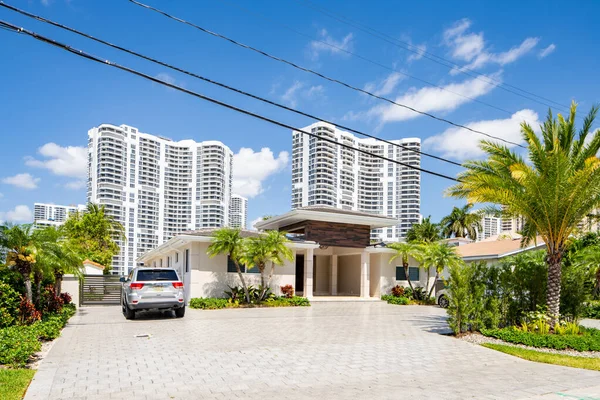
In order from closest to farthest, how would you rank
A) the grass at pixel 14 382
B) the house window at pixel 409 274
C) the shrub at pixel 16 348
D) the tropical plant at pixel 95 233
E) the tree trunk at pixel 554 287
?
the grass at pixel 14 382, the shrub at pixel 16 348, the tree trunk at pixel 554 287, the house window at pixel 409 274, the tropical plant at pixel 95 233

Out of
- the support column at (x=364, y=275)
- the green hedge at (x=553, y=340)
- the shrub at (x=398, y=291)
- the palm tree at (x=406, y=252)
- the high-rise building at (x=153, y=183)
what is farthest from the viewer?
the high-rise building at (x=153, y=183)

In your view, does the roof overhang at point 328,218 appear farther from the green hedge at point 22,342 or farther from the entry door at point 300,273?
the green hedge at point 22,342

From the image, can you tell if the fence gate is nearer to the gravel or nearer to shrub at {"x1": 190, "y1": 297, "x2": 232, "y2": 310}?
shrub at {"x1": 190, "y1": 297, "x2": 232, "y2": 310}

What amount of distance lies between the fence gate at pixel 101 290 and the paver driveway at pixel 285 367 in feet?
32.3

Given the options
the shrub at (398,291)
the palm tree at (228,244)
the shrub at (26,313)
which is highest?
the palm tree at (228,244)

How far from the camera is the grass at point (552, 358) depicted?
9097 millimetres

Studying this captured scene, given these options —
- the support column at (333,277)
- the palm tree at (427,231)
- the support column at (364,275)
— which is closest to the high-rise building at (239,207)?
the palm tree at (427,231)

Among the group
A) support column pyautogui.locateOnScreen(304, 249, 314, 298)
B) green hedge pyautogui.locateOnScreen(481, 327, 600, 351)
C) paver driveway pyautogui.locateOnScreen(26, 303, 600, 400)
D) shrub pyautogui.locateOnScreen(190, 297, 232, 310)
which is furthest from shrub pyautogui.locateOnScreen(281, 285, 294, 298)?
green hedge pyautogui.locateOnScreen(481, 327, 600, 351)

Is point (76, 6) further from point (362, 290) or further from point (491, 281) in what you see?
point (362, 290)

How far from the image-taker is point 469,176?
13.5 m

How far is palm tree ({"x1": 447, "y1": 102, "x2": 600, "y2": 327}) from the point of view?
11750 millimetres

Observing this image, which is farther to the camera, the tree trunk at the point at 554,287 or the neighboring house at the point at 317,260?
the neighboring house at the point at 317,260

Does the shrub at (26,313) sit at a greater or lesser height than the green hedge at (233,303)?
greater

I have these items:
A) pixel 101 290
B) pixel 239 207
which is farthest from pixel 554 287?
pixel 239 207
